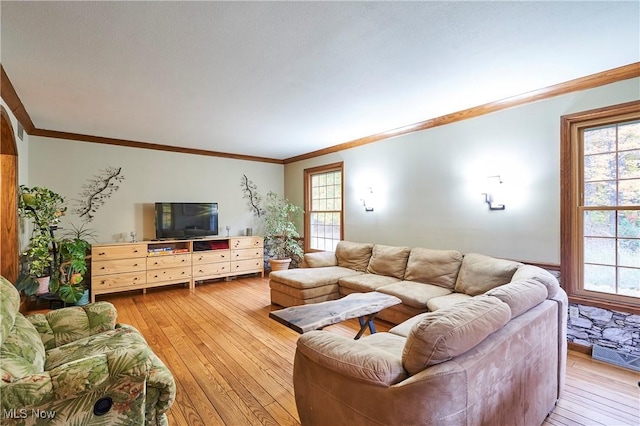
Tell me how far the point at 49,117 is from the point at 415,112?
464 centimetres

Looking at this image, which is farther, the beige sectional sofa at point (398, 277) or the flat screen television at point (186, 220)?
the flat screen television at point (186, 220)

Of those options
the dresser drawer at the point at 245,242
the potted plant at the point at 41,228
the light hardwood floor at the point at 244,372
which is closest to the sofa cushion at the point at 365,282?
the light hardwood floor at the point at 244,372

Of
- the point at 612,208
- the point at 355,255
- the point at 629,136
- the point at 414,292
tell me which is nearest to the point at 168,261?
the point at 355,255

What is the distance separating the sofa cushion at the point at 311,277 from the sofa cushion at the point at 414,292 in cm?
79

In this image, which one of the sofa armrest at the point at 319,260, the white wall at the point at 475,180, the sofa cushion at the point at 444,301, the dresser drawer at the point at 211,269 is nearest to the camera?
the sofa cushion at the point at 444,301

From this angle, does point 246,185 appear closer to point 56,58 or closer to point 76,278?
point 76,278

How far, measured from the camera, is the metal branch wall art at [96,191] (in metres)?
4.70

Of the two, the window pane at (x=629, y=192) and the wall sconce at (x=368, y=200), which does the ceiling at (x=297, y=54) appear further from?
the wall sconce at (x=368, y=200)

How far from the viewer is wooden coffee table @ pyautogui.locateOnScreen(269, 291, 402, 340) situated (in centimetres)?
215

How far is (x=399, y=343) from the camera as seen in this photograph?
1.96 meters

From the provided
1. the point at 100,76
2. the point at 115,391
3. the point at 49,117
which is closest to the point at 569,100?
the point at 115,391

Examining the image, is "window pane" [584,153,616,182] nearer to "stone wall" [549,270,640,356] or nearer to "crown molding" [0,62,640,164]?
"crown molding" [0,62,640,164]

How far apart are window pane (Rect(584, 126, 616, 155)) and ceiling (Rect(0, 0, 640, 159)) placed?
56cm

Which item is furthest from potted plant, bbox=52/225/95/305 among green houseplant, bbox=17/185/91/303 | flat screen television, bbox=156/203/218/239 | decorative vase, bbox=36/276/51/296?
flat screen television, bbox=156/203/218/239
